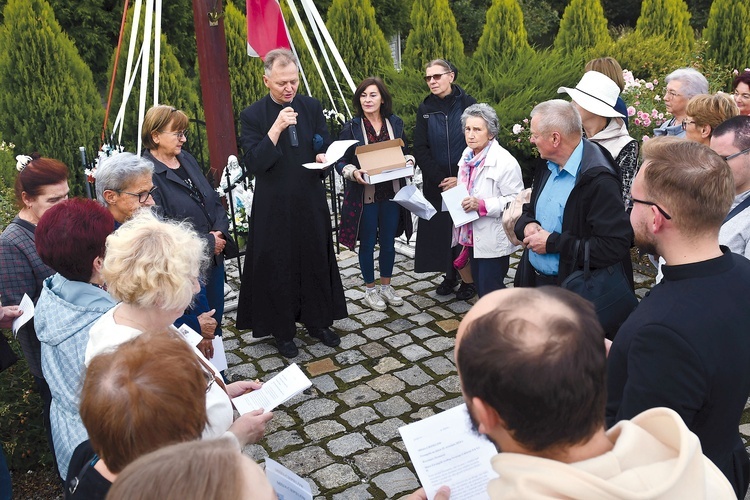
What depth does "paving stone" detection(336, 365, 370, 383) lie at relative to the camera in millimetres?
5027

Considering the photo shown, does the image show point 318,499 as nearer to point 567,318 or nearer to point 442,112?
point 567,318

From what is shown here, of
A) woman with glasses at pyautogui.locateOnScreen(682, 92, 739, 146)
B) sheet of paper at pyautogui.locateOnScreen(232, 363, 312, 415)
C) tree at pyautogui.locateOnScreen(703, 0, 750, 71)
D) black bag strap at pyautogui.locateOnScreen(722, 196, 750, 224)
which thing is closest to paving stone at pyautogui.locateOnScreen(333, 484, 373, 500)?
sheet of paper at pyautogui.locateOnScreen(232, 363, 312, 415)

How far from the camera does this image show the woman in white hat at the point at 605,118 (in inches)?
190

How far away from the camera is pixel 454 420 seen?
2283 mm

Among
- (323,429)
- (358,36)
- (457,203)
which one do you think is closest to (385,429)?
(323,429)

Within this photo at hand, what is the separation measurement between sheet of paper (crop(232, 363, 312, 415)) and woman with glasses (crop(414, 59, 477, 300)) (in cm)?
322

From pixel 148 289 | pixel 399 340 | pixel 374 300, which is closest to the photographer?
pixel 148 289

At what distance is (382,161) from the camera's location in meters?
5.72

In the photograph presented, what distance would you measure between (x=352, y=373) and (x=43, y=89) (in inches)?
281

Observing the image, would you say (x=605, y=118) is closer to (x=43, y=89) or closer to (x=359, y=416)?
(x=359, y=416)

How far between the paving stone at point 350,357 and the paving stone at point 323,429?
2.69 feet

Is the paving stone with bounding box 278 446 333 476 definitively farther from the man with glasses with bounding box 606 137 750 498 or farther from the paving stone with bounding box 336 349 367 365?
the man with glasses with bounding box 606 137 750 498

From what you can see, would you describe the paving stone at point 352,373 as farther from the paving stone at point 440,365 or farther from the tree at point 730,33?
the tree at point 730,33

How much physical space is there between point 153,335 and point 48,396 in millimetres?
1896
